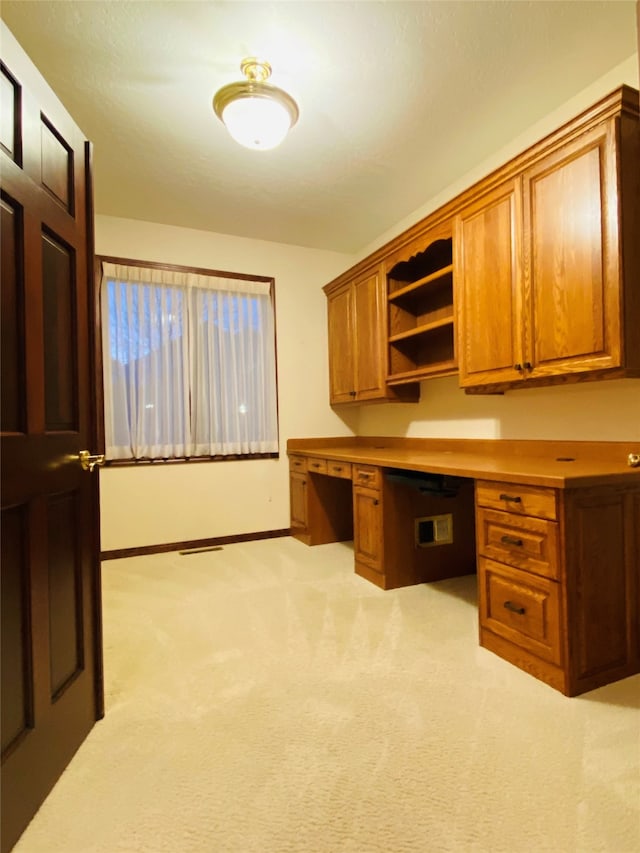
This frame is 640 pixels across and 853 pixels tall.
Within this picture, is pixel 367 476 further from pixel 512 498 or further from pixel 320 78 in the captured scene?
pixel 320 78

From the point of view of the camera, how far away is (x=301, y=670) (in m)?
1.76

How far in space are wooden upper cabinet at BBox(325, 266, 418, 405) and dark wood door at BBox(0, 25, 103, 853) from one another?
87.9 inches

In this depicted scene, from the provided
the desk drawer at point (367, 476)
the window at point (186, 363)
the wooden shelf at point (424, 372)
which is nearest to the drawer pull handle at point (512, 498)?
the desk drawer at point (367, 476)

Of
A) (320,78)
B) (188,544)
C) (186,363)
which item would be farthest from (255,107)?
(188,544)

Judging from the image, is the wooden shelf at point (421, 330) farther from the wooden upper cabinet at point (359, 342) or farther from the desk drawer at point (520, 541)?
the desk drawer at point (520, 541)

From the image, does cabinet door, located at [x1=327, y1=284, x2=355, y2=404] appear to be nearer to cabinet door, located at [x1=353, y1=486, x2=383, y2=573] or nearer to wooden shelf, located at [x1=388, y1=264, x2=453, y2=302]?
wooden shelf, located at [x1=388, y1=264, x2=453, y2=302]

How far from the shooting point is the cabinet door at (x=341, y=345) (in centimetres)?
374

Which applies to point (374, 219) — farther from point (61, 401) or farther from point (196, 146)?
point (61, 401)

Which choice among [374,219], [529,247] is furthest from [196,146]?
[529,247]

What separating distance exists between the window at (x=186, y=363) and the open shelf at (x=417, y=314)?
1211 millimetres

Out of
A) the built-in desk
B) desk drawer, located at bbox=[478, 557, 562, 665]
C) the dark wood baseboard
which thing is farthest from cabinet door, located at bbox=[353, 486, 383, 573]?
the dark wood baseboard

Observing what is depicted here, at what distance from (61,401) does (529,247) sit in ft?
7.04

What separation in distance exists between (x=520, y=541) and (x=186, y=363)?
9.36ft

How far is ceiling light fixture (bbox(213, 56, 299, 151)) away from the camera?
6.47 feet
